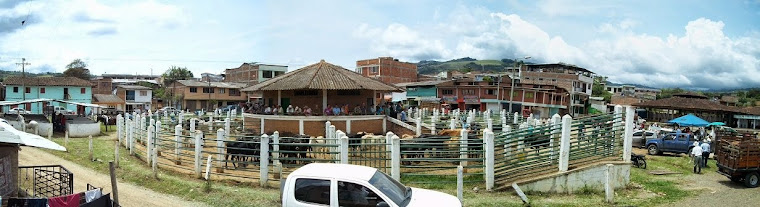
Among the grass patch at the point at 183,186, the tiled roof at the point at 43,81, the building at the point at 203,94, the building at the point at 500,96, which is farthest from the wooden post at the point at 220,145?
the building at the point at 203,94

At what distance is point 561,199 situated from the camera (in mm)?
11867

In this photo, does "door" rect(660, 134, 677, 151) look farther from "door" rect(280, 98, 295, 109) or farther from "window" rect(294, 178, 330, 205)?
"window" rect(294, 178, 330, 205)

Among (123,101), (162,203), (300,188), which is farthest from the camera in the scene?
(123,101)

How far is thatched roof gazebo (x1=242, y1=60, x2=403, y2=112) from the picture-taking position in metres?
25.6

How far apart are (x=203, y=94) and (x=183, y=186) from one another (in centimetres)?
5491

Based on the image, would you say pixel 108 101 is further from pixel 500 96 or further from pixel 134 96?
pixel 500 96

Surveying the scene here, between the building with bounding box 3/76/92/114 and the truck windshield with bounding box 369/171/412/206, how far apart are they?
5322cm

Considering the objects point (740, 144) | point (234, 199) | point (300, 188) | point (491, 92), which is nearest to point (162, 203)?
point (234, 199)

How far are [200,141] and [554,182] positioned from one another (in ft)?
33.7

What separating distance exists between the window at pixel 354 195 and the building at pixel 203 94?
192ft

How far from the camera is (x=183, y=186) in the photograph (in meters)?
12.9

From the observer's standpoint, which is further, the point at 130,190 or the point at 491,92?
the point at 491,92

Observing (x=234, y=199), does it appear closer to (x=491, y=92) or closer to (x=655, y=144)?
(x=655, y=144)

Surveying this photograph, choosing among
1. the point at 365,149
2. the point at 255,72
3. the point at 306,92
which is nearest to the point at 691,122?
the point at 306,92
